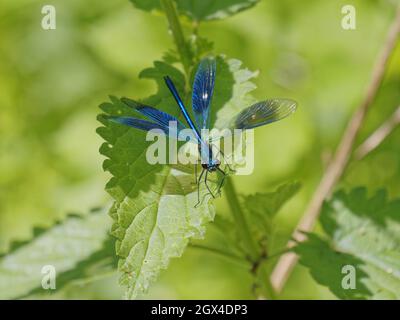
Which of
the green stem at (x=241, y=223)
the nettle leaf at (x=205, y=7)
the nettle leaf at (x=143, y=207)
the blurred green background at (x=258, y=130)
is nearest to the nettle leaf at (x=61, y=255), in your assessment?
the green stem at (x=241, y=223)

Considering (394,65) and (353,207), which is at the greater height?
(394,65)

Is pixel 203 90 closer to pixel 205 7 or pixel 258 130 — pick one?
pixel 205 7

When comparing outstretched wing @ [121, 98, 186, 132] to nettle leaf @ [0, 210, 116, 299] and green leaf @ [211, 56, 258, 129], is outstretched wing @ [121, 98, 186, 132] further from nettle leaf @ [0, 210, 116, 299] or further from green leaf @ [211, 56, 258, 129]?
nettle leaf @ [0, 210, 116, 299]

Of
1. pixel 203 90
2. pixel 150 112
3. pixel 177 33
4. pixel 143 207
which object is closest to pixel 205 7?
pixel 177 33
